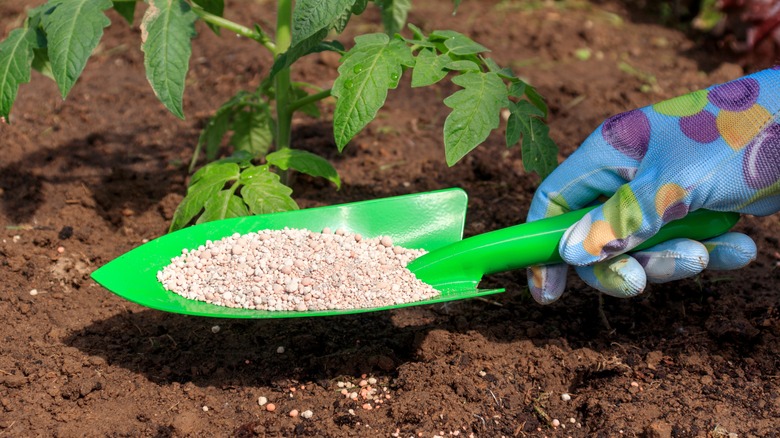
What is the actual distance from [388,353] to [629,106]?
6.02ft

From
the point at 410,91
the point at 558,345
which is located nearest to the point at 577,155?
the point at 558,345

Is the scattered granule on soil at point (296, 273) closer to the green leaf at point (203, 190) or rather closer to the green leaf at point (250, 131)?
the green leaf at point (203, 190)

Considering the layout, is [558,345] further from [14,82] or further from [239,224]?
[14,82]

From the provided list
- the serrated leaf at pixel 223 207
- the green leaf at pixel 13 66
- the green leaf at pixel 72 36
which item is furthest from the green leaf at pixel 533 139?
the green leaf at pixel 13 66

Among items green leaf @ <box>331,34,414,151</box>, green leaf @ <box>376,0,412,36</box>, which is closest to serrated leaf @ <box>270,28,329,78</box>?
green leaf @ <box>331,34,414,151</box>

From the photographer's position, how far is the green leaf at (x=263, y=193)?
2.38 meters

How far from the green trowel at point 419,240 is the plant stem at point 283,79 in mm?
355

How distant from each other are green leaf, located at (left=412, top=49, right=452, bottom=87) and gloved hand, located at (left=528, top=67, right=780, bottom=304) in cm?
39

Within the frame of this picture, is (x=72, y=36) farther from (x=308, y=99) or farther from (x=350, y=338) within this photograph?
(x=350, y=338)

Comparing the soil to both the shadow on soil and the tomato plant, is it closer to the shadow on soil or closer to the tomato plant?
the shadow on soil

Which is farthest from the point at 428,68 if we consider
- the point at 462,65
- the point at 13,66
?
the point at 13,66

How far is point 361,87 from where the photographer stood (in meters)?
2.15

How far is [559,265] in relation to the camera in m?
2.21

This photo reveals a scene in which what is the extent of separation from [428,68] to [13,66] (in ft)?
3.54
